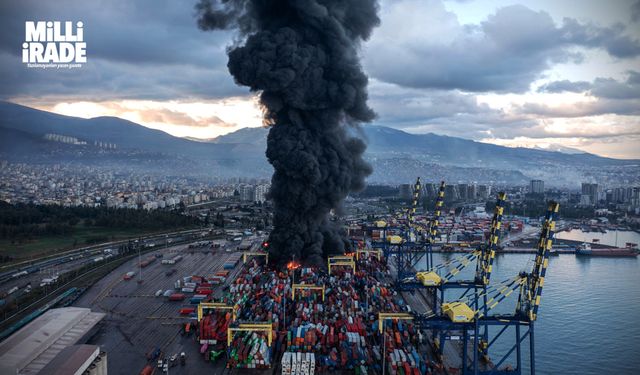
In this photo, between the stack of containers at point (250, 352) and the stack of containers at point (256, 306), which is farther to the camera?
the stack of containers at point (256, 306)

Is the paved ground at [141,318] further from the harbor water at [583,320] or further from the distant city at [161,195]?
the distant city at [161,195]

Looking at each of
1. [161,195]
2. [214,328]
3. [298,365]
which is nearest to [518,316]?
[298,365]

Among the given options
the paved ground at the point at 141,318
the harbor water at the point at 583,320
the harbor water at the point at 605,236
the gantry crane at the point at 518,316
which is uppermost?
the gantry crane at the point at 518,316

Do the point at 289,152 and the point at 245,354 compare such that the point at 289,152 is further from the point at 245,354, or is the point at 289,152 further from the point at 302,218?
the point at 245,354

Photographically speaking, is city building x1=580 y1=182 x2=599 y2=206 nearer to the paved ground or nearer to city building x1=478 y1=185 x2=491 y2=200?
city building x1=478 y1=185 x2=491 y2=200

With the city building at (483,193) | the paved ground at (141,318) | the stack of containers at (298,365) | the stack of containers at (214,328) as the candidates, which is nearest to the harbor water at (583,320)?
the stack of containers at (298,365)

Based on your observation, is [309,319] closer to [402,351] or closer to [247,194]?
[402,351]
